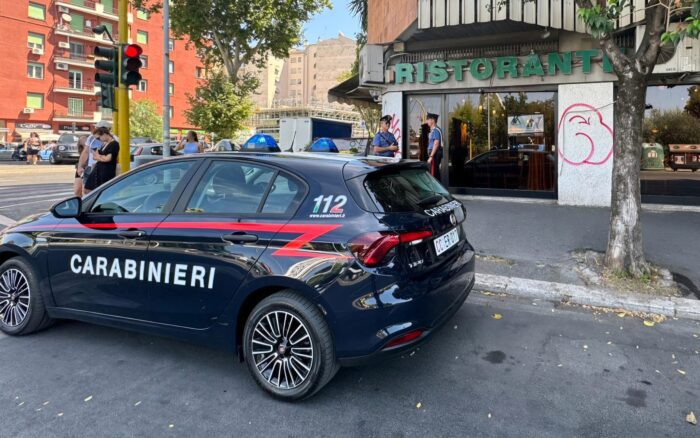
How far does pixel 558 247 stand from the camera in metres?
6.79

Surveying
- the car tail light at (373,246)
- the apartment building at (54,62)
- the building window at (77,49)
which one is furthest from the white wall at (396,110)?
the building window at (77,49)

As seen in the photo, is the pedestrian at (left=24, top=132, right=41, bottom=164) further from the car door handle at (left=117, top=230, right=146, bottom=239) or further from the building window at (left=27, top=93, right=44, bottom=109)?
the car door handle at (left=117, top=230, right=146, bottom=239)

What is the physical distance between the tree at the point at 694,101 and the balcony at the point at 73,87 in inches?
2100

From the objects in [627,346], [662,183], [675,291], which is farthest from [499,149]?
[627,346]

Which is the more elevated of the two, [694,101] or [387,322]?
[694,101]

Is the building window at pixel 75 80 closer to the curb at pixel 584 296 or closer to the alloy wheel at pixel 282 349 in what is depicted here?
the curb at pixel 584 296

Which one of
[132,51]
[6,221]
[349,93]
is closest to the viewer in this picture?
[132,51]

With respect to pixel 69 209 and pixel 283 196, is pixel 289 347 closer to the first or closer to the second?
pixel 283 196

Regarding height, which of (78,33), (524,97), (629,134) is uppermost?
(78,33)

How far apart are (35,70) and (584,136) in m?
53.7

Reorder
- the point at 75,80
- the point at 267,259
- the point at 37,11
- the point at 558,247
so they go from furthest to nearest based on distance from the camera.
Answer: the point at 75,80 < the point at 37,11 < the point at 558,247 < the point at 267,259

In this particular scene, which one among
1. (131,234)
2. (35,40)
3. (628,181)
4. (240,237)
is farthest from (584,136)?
(35,40)

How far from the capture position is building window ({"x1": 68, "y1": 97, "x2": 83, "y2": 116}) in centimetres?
5025

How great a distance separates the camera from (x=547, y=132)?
10.5 metres
